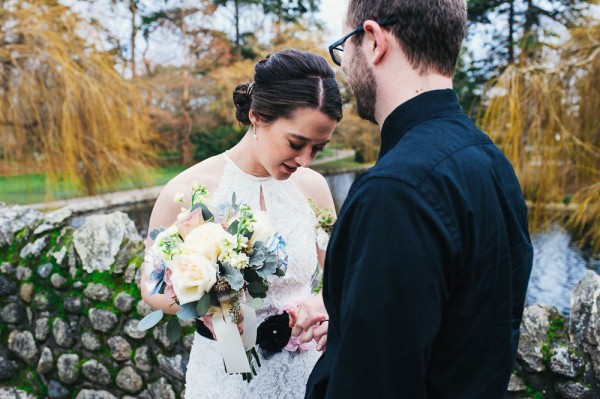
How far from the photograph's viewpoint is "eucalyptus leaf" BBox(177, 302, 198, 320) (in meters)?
1.31

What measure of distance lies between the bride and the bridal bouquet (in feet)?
0.70

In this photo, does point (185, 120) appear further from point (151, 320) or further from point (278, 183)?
point (151, 320)

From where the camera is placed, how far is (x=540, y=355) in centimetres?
212

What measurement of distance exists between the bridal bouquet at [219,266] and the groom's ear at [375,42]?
2.07 ft

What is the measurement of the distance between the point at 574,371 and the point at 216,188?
1.72 m

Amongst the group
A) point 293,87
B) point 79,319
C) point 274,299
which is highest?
point 293,87

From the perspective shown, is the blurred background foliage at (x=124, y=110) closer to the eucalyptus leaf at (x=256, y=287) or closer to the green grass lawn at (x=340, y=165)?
the eucalyptus leaf at (x=256, y=287)

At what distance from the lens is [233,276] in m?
1.31

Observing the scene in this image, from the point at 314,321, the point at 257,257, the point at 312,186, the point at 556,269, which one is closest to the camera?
the point at 257,257

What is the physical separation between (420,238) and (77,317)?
9.23 feet

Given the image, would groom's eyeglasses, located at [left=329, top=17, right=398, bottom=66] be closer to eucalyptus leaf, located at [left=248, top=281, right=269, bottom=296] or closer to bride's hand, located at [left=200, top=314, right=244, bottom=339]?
eucalyptus leaf, located at [left=248, top=281, right=269, bottom=296]

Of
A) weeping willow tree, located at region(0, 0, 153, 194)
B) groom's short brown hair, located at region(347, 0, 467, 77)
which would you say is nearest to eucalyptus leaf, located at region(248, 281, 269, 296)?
groom's short brown hair, located at region(347, 0, 467, 77)

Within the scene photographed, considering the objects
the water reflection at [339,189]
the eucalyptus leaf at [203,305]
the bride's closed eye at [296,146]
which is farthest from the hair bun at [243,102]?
the water reflection at [339,189]

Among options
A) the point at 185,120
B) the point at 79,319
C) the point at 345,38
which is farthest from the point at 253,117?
the point at 185,120
